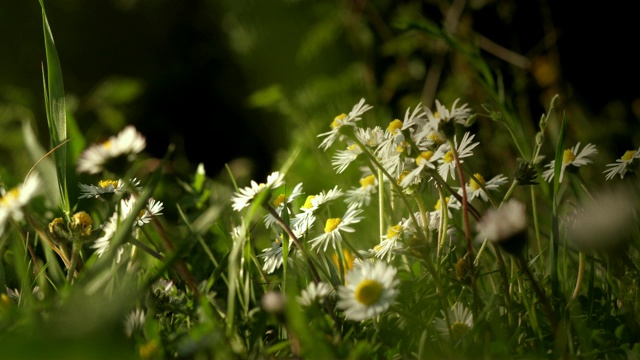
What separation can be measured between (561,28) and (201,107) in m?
1.44

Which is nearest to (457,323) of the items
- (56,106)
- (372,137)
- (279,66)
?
(372,137)

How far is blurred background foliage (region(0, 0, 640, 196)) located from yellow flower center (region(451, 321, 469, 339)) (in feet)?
4.64

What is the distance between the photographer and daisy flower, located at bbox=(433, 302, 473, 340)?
639 millimetres

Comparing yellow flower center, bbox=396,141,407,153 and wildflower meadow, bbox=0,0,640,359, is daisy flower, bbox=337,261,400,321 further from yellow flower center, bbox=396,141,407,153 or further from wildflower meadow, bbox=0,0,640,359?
yellow flower center, bbox=396,141,407,153

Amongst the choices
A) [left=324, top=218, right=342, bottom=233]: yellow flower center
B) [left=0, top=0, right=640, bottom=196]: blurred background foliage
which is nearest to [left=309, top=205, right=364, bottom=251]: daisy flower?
[left=324, top=218, right=342, bottom=233]: yellow flower center

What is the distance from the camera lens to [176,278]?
0.79 metres

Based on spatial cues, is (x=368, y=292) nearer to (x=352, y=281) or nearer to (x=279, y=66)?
(x=352, y=281)

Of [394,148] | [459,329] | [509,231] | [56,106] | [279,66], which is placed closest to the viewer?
[509,231]

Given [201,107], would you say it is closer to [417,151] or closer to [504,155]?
[504,155]

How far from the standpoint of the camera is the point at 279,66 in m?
2.74

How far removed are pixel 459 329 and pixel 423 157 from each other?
16cm

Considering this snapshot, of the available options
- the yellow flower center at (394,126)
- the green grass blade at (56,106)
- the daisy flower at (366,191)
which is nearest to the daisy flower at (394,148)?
the yellow flower center at (394,126)

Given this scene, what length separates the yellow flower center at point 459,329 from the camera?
0.63 meters

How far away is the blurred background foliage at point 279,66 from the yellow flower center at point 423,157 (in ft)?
4.37
